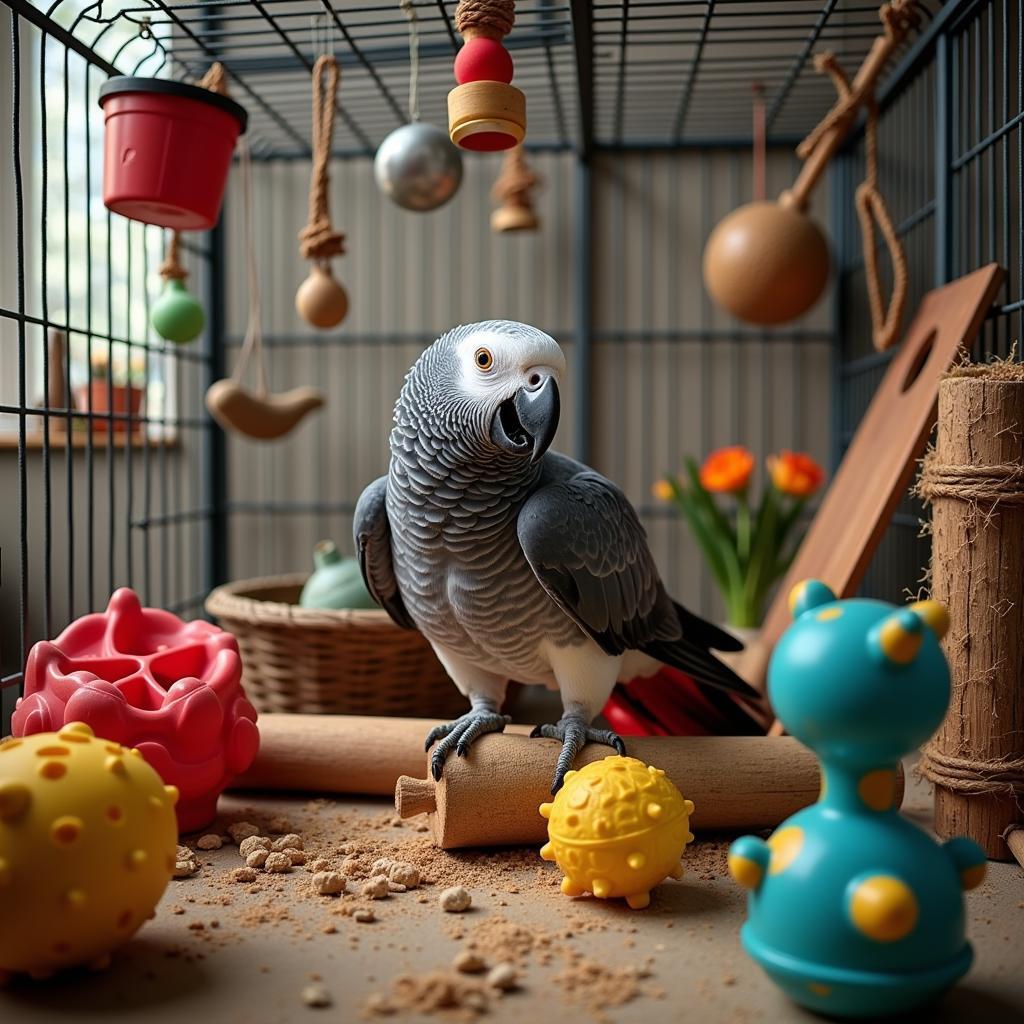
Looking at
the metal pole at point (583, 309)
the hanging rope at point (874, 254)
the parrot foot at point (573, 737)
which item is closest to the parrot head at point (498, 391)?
the parrot foot at point (573, 737)

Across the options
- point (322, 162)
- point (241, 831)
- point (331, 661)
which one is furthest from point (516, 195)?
point (241, 831)

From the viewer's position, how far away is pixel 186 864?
1.01m

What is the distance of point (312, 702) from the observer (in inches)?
61.1

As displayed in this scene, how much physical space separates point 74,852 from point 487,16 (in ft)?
3.02

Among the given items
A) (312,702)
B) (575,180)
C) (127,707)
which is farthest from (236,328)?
(127,707)

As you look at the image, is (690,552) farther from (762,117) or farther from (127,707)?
(127,707)

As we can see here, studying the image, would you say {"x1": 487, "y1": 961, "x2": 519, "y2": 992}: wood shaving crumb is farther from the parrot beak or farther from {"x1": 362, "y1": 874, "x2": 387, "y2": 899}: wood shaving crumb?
the parrot beak

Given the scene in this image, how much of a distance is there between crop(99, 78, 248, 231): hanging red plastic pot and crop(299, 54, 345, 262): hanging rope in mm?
254

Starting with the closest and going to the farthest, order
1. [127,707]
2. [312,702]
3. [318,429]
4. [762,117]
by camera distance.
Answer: [127,707], [312,702], [762,117], [318,429]

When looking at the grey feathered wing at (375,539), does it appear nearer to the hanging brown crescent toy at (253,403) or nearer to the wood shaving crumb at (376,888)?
the wood shaving crumb at (376,888)

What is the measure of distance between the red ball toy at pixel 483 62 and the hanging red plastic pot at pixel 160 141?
1.09ft

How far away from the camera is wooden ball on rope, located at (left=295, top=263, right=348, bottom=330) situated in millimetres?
1672

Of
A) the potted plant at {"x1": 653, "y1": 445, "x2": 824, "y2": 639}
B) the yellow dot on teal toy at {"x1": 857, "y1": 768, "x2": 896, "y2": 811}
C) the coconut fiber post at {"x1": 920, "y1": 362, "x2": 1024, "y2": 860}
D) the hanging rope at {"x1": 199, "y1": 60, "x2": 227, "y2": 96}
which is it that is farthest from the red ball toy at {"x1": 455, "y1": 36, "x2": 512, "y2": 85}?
the potted plant at {"x1": 653, "y1": 445, "x2": 824, "y2": 639}

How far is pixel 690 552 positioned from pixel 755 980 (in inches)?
63.6
